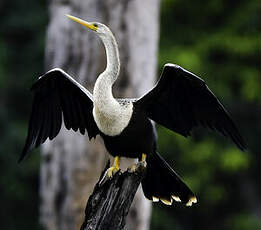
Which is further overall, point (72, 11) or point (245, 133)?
point (245, 133)

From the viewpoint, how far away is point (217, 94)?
35.8ft

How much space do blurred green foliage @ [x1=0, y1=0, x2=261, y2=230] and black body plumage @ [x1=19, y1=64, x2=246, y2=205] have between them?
450 centimetres

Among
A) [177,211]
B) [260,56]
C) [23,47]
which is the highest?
[260,56]

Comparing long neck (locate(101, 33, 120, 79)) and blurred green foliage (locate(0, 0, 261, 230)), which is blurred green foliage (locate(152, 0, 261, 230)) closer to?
blurred green foliage (locate(0, 0, 261, 230))

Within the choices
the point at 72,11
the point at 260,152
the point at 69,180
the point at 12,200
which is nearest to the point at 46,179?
the point at 69,180

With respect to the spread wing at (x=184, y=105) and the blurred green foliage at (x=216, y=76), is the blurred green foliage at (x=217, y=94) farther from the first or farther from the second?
the spread wing at (x=184, y=105)

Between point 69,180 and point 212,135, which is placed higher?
point 69,180

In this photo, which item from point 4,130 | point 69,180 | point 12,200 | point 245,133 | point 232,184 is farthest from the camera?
point 232,184

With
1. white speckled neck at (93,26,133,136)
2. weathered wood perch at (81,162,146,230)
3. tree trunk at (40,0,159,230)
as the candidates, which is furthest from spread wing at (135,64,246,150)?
tree trunk at (40,0,159,230)

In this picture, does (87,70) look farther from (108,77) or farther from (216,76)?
(216,76)

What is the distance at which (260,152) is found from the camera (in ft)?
40.5

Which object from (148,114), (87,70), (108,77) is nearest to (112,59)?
(108,77)

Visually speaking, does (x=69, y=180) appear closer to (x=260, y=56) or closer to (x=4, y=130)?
(x=4, y=130)

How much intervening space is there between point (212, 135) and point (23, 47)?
3.93m
